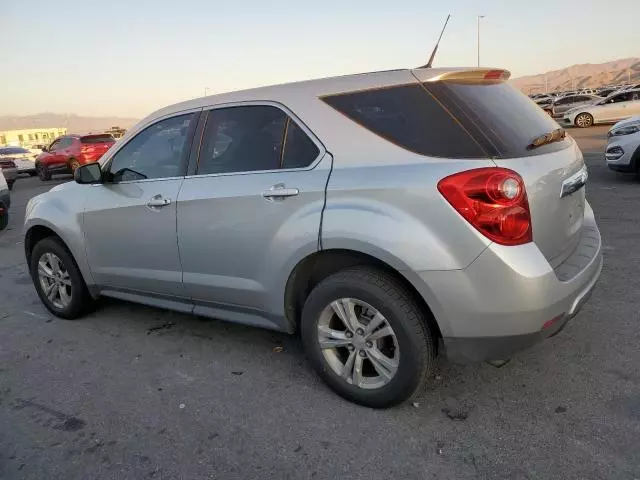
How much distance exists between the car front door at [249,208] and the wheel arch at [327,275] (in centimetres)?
7

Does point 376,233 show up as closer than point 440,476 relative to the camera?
No

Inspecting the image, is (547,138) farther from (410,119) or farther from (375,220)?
(375,220)

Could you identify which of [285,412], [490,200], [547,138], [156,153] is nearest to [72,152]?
[156,153]

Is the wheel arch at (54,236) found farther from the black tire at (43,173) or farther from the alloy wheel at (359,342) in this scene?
the black tire at (43,173)

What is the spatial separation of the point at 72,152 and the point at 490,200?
64.4ft

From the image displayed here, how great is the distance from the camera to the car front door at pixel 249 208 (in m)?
2.87

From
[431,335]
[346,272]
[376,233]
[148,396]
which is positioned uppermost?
[376,233]

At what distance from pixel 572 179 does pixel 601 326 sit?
1.33 metres

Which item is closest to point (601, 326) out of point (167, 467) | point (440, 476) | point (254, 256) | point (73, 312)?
point (440, 476)

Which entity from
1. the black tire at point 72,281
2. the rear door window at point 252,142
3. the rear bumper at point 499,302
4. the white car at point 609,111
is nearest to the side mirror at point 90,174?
the black tire at point 72,281

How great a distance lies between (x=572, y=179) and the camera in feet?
9.26

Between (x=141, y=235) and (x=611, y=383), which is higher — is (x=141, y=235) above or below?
above

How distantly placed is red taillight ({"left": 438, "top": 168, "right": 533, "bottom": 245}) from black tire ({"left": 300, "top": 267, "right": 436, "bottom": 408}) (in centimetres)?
52

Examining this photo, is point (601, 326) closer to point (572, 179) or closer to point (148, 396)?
point (572, 179)
